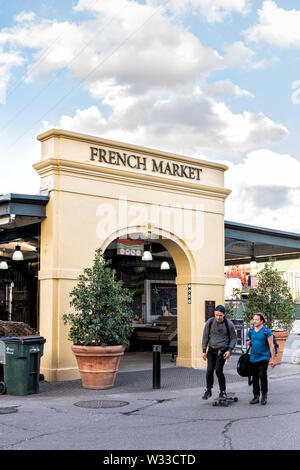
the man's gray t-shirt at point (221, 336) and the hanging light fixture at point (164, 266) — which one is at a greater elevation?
the hanging light fixture at point (164, 266)

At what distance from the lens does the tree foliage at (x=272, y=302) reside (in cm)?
1519

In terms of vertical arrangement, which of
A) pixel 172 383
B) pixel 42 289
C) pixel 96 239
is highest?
pixel 96 239

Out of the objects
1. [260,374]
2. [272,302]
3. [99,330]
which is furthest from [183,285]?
[260,374]

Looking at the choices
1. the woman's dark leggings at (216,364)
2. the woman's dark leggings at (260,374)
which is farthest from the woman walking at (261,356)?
the woman's dark leggings at (216,364)

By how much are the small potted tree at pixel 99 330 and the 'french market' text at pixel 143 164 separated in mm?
3250

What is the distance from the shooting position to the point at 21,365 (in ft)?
33.9

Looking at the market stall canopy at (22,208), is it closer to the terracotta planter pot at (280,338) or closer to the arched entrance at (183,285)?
the arched entrance at (183,285)

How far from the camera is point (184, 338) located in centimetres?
1513

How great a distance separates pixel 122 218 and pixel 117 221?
168mm

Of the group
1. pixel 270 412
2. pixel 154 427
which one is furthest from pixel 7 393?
pixel 270 412

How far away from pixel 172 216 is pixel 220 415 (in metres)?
7.00

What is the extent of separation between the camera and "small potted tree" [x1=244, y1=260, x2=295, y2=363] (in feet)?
49.8

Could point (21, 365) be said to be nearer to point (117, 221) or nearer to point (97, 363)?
point (97, 363)
